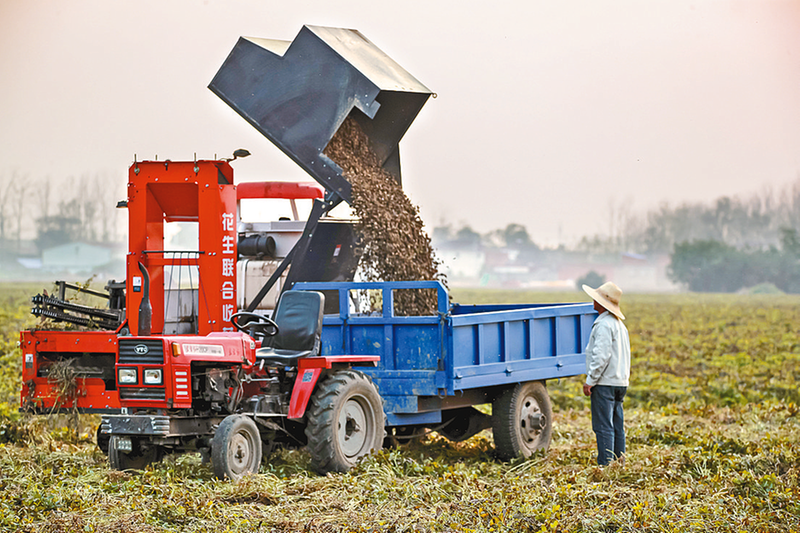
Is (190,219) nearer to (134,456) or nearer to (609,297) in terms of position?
(134,456)

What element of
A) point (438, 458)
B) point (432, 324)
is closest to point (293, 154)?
point (432, 324)

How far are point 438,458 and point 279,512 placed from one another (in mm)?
2790

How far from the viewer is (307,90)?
10.4 metres

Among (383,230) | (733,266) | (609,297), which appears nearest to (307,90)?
(383,230)

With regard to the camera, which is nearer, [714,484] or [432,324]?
[714,484]

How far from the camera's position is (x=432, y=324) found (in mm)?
8477

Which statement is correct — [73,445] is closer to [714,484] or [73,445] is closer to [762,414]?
[714,484]

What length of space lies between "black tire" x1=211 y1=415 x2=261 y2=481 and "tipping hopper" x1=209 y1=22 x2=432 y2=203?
3589 mm

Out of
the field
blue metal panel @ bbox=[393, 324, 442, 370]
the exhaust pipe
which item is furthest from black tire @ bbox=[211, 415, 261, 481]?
blue metal panel @ bbox=[393, 324, 442, 370]

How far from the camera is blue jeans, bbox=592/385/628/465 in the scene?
8312 mm

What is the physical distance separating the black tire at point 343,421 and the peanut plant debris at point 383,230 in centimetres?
188

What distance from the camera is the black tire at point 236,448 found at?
22.9 ft

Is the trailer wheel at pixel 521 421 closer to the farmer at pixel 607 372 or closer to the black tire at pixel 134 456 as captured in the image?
the farmer at pixel 607 372

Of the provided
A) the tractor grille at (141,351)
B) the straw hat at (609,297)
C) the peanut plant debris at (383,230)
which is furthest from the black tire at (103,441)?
the straw hat at (609,297)
